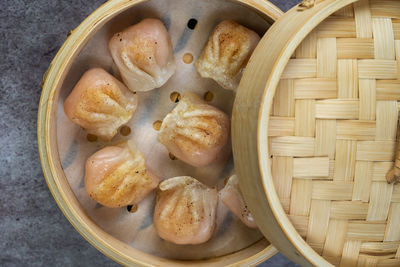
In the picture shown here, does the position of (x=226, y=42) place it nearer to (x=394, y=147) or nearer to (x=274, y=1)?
(x=274, y=1)

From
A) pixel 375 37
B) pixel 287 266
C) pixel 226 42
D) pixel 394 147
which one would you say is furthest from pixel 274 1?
pixel 287 266

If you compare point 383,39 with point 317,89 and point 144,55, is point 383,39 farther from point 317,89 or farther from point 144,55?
point 144,55

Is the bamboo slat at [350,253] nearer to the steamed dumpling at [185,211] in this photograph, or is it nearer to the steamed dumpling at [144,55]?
the steamed dumpling at [185,211]

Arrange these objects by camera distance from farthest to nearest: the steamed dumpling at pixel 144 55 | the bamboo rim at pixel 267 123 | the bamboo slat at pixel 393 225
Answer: the steamed dumpling at pixel 144 55, the bamboo slat at pixel 393 225, the bamboo rim at pixel 267 123

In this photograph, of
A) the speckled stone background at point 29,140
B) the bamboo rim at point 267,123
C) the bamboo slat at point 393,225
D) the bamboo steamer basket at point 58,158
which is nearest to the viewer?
the bamboo rim at point 267,123

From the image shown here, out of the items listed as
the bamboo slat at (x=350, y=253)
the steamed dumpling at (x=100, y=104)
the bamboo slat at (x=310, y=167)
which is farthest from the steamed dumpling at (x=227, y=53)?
the bamboo slat at (x=350, y=253)

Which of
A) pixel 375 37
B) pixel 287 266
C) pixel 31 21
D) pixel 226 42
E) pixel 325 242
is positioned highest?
pixel 375 37

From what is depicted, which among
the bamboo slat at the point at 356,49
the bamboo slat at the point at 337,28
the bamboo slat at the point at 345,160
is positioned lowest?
the bamboo slat at the point at 345,160
